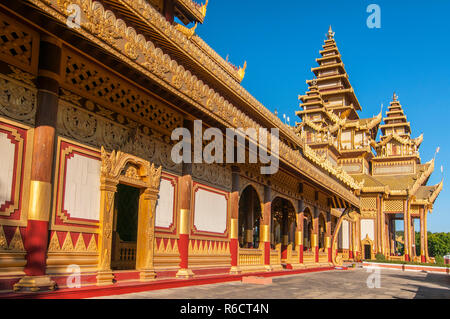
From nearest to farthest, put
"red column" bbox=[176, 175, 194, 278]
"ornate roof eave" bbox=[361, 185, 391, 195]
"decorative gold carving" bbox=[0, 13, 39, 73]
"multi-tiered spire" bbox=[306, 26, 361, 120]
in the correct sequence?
"decorative gold carving" bbox=[0, 13, 39, 73]
"red column" bbox=[176, 175, 194, 278]
"ornate roof eave" bbox=[361, 185, 391, 195]
"multi-tiered spire" bbox=[306, 26, 361, 120]

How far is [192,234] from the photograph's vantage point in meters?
14.3

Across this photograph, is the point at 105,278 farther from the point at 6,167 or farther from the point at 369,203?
the point at 369,203

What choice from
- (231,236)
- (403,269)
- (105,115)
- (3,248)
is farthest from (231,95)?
(403,269)

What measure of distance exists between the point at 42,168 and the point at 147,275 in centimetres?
441

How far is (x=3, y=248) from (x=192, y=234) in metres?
A: 7.08

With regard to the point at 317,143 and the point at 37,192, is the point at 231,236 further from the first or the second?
the point at 317,143

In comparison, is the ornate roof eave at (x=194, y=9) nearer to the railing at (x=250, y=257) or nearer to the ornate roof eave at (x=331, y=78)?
the railing at (x=250, y=257)

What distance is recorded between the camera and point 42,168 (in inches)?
335

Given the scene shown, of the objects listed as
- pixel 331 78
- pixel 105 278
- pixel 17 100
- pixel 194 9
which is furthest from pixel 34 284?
pixel 331 78

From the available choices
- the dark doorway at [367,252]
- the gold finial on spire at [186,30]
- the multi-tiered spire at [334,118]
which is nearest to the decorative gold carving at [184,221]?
the gold finial on spire at [186,30]

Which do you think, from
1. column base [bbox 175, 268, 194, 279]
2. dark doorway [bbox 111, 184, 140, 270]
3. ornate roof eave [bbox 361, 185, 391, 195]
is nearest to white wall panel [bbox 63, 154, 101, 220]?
column base [bbox 175, 268, 194, 279]

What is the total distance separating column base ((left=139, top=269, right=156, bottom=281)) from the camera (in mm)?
11602

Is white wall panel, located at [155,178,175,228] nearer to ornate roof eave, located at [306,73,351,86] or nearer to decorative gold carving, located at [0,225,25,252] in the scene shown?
decorative gold carving, located at [0,225,25,252]

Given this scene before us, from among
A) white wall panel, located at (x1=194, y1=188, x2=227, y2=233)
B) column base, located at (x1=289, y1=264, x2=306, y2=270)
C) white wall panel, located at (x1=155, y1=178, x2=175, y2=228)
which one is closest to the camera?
white wall panel, located at (x1=155, y1=178, x2=175, y2=228)
